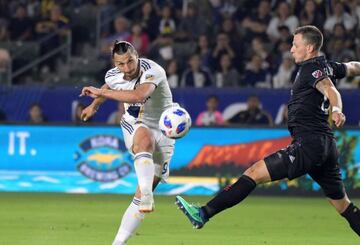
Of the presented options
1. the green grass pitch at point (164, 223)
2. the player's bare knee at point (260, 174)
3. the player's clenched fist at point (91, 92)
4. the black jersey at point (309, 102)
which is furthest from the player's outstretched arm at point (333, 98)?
the green grass pitch at point (164, 223)

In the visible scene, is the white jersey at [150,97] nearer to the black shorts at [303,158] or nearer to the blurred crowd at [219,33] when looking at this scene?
the black shorts at [303,158]

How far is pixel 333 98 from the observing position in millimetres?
8836

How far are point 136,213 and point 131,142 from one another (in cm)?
68

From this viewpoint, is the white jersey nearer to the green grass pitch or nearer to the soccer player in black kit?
the soccer player in black kit

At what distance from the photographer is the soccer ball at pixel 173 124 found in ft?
31.3

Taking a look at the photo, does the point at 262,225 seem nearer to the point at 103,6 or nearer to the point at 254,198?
the point at 254,198

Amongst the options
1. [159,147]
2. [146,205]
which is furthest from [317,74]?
[146,205]

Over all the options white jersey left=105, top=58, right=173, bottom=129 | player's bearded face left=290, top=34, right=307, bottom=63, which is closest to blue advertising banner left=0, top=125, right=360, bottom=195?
white jersey left=105, top=58, right=173, bottom=129

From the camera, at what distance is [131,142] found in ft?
31.7

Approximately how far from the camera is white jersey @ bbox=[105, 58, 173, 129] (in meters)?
9.71

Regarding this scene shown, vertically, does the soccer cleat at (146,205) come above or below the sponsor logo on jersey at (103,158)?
above

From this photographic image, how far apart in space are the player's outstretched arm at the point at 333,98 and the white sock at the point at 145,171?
1.63 metres

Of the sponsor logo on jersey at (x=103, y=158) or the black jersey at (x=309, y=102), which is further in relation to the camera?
the sponsor logo on jersey at (x=103, y=158)

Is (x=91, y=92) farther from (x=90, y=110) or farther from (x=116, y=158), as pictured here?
(x=116, y=158)
